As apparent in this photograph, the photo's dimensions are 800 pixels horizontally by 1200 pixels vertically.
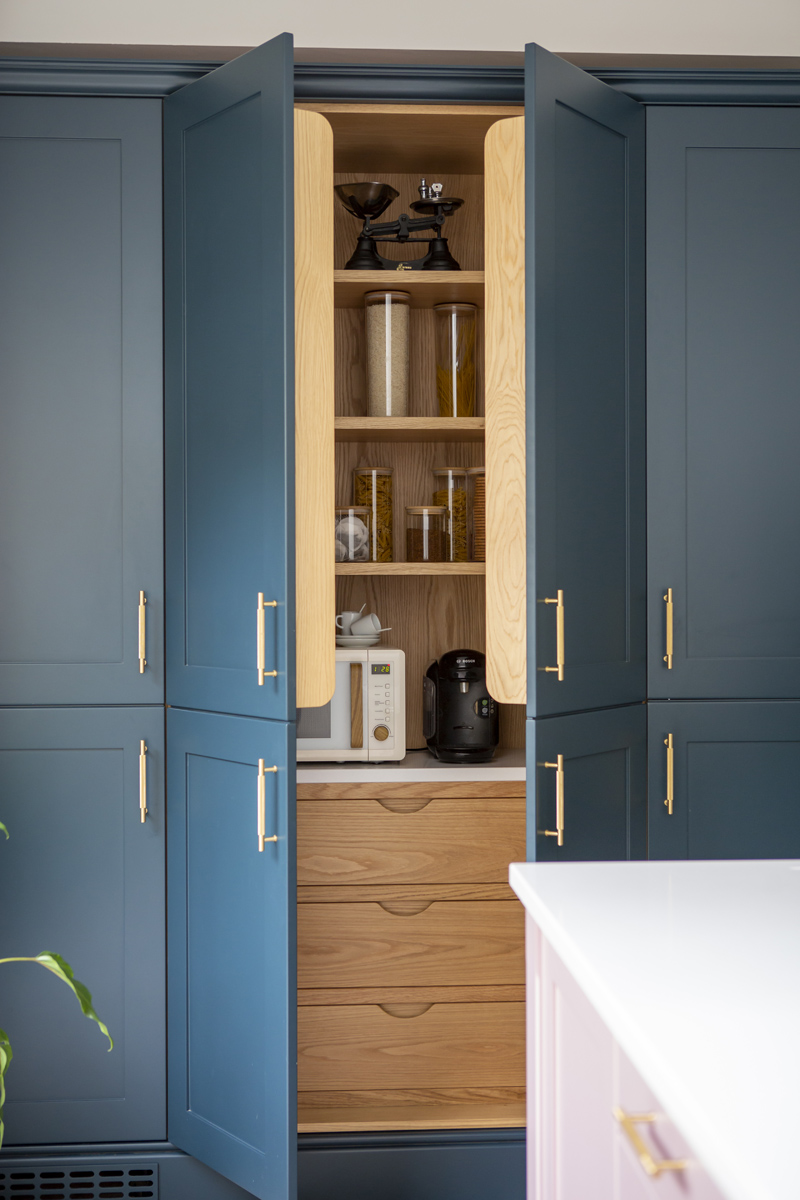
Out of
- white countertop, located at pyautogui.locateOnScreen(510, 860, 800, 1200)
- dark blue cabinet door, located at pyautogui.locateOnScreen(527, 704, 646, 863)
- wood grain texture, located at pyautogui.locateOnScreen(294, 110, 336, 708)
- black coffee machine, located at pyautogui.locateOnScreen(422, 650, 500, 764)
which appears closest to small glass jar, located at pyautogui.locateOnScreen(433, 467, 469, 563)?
black coffee machine, located at pyautogui.locateOnScreen(422, 650, 500, 764)

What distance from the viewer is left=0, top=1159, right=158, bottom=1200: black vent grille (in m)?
1.83

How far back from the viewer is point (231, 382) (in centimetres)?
175

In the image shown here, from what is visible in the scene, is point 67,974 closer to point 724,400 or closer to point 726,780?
point 726,780

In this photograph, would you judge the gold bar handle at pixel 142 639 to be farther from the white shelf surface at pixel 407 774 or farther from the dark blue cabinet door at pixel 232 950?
the white shelf surface at pixel 407 774

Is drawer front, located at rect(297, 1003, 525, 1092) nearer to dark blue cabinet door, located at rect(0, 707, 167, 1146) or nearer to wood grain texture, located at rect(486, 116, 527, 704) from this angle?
dark blue cabinet door, located at rect(0, 707, 167, 1146)

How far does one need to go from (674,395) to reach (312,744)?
→ 1.09m

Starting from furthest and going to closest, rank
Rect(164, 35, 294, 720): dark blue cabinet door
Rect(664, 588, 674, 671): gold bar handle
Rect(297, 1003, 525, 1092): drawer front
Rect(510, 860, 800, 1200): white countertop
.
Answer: Rect(297, 1003, 525, 1092): drawer front, Rect(664, 588, 674, 671): gold bar handle, Rect(164, 35, 294, 720): dark blue cabinet door, Rect(510, 860, 800, 1200): white countertop

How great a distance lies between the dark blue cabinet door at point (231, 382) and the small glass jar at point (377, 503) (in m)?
0.52

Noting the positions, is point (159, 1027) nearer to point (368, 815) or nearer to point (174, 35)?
point (368, 815)

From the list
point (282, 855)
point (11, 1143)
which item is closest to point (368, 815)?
point (282, 855)

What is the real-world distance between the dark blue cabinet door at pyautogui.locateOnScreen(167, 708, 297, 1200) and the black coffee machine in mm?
572

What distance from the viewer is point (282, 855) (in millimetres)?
1648

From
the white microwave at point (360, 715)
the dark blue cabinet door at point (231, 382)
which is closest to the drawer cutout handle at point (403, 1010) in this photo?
the white microwave at point (360, 715)

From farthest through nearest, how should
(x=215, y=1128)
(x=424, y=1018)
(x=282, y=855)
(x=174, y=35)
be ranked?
(x=424, y=1018), (x=174, y=35), (x=215, y=1128), (x=282, y=855)
